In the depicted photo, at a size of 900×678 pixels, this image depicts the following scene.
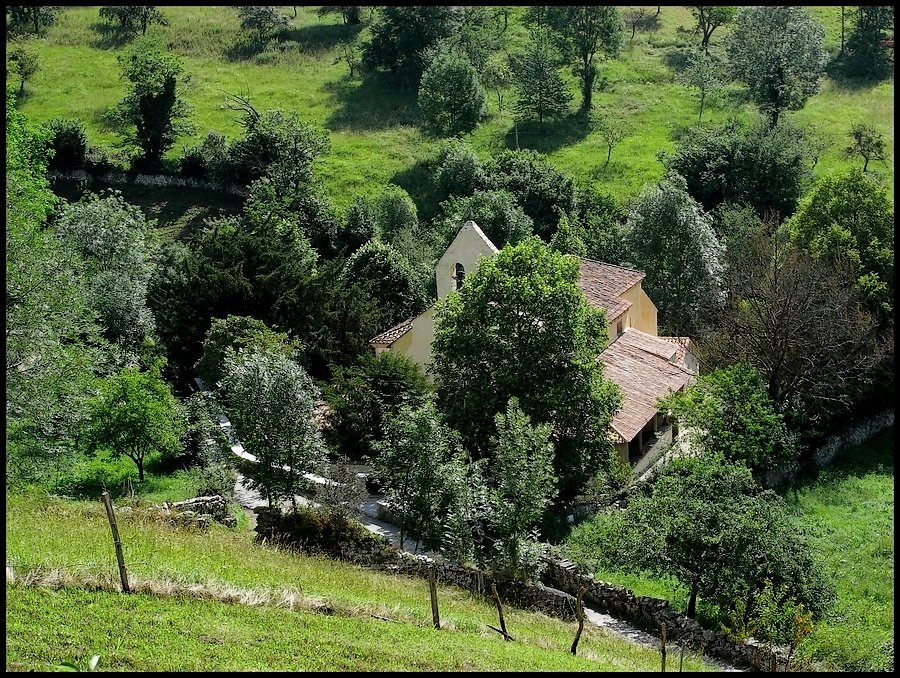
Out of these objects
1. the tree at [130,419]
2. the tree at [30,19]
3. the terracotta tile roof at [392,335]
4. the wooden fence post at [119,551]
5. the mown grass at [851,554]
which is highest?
the wooden fence post at [119,551]

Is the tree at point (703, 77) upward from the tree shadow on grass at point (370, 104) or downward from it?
upward

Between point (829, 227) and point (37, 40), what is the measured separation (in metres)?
61.9

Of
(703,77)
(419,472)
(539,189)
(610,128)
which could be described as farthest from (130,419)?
(703,77)


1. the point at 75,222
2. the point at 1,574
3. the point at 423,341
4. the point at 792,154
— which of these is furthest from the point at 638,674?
the point at 792,154

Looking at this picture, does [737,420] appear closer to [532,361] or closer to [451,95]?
[532,361]

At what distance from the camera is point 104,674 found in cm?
1558

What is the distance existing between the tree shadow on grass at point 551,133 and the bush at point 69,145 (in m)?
27.2

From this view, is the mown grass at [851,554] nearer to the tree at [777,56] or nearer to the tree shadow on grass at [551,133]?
the tree shadow on grass at [551,133]

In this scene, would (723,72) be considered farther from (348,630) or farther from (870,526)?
(348,630)

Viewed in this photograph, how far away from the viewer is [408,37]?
3091 inches

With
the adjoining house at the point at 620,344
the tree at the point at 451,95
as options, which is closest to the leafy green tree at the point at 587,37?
the tree at the point at 451,95

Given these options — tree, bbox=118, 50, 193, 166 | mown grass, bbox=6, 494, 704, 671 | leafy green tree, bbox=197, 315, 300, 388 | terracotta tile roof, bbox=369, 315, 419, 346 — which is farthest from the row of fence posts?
tree, bbox=118, 50, 193, 166

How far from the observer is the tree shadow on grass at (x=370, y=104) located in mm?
75062

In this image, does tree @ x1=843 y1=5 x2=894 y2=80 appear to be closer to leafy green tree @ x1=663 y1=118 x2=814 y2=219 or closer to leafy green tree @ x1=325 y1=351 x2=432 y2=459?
leafy green tree @ x1=663 y1=118 x2=814 y2=219
